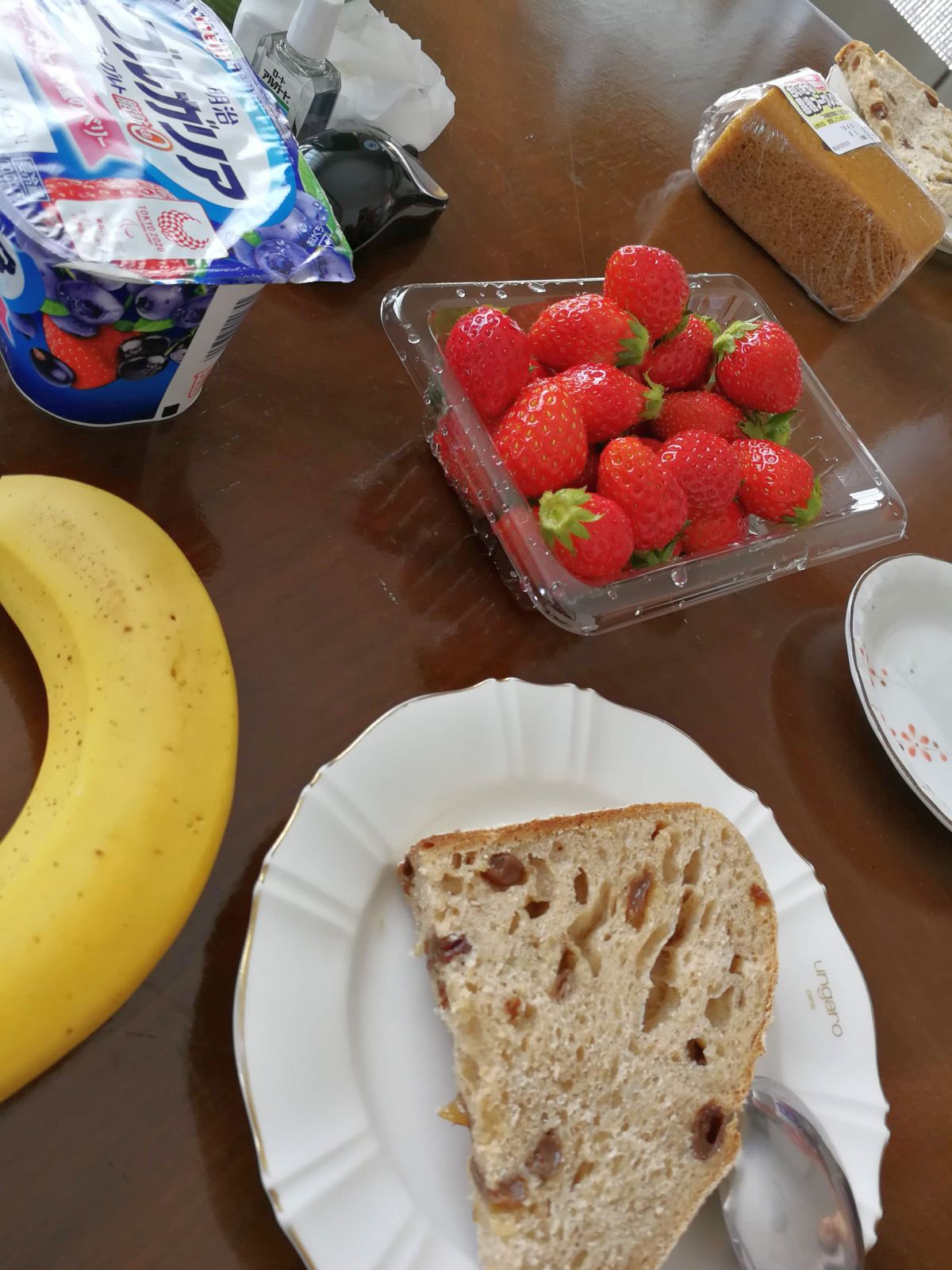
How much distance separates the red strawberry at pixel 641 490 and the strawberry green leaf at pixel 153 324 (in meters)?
→ 0.40

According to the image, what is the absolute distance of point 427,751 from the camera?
74 cm

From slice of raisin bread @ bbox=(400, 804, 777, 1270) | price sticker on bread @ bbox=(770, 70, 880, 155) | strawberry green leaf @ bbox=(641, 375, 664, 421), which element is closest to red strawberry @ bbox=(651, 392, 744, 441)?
strawberry green leaf @ bbox=(641, 375, 664, 421)

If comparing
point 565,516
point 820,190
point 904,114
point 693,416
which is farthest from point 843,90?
point 565,516

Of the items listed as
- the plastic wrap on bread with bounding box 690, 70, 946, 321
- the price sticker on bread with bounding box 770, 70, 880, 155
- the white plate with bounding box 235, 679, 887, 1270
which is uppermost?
the price sticker on bread with bounding box 770, 70, 880, 155

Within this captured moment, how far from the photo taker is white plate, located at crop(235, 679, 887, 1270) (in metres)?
0.57

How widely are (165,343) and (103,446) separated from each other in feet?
0.52

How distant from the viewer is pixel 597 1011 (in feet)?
2.23

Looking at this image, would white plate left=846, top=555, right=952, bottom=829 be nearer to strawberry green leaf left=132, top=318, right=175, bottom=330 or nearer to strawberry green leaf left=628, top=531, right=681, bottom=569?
strawberry green leaf left=628, top=531, right=681, bottom=569

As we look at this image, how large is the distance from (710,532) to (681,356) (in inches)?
8.4

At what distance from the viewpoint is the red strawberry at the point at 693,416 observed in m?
0.95

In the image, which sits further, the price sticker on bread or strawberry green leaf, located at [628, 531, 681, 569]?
the price sticker on bread

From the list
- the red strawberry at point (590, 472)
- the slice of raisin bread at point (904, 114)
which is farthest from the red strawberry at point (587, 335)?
the slice of raisin bread at point (904, 114)

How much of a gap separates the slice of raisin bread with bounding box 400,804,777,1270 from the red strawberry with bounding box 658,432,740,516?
0.99ft

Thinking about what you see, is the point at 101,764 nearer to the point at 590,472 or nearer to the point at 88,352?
the point at 88,352
